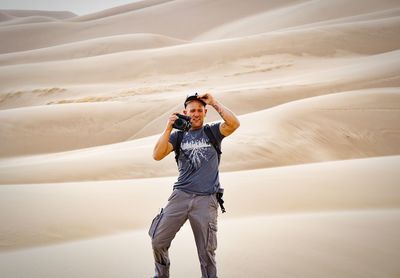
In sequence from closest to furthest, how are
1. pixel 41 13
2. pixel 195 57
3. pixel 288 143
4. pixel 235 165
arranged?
pixel 235 165, pixel 288 143, pixel 195 57, pixel 41 13

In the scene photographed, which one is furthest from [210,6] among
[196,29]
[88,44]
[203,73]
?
[203,73]

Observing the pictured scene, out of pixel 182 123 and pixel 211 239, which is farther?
pixel 182 123

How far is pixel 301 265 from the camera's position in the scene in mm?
3545

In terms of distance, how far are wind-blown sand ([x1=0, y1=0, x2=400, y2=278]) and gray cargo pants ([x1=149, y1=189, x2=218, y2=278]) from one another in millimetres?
506

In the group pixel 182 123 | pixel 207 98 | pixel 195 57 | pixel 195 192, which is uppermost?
pixel 195 57

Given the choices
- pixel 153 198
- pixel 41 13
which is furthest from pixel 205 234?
pixel 41 13

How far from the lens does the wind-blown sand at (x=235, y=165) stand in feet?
12.5

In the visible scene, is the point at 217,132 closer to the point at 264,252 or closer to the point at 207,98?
the point at 207,98

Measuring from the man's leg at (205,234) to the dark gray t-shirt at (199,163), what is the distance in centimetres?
13

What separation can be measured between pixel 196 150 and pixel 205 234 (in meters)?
0.58

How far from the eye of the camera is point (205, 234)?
9.86 ft

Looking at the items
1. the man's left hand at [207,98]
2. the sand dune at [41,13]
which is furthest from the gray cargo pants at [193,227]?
the sand dune at [41,13]

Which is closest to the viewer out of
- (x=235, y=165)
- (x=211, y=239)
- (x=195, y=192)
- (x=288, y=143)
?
(x=211, y=239)

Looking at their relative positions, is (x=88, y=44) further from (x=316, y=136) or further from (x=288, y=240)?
(x=288, y=240)
